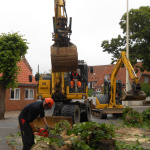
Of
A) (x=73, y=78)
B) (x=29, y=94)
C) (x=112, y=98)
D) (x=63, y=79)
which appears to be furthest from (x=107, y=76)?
(x=63, y=79)

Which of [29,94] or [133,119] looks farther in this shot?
[29,94]

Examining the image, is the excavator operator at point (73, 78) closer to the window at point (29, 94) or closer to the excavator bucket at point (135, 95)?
the excavator bucket at point (135, 95)

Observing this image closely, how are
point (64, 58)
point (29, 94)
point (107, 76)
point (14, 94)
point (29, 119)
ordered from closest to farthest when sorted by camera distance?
point (29, 119) < point (64, 58) < point (14, 94) < point (29, 94) < point (107, 76)

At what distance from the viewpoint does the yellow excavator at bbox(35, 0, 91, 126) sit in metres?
12.0

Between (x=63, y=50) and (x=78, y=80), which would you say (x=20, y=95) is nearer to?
(x=78, y=80)

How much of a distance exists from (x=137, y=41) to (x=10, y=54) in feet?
53.5

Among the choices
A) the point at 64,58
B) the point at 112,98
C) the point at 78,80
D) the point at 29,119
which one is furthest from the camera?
the point at 112,98

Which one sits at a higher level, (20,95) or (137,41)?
(137,41)

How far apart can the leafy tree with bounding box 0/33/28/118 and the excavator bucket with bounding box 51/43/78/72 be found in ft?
25.0

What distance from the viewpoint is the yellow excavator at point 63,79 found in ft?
39.4

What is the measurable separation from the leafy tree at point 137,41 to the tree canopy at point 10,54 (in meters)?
13.3

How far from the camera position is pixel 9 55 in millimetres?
18969

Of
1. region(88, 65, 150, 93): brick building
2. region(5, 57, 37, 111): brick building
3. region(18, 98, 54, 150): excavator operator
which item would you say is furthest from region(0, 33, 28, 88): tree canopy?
region(88, 65, 150, 93): brick building

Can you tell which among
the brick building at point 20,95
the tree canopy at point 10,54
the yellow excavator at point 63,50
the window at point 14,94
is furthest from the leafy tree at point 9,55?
the window at point 14,94
